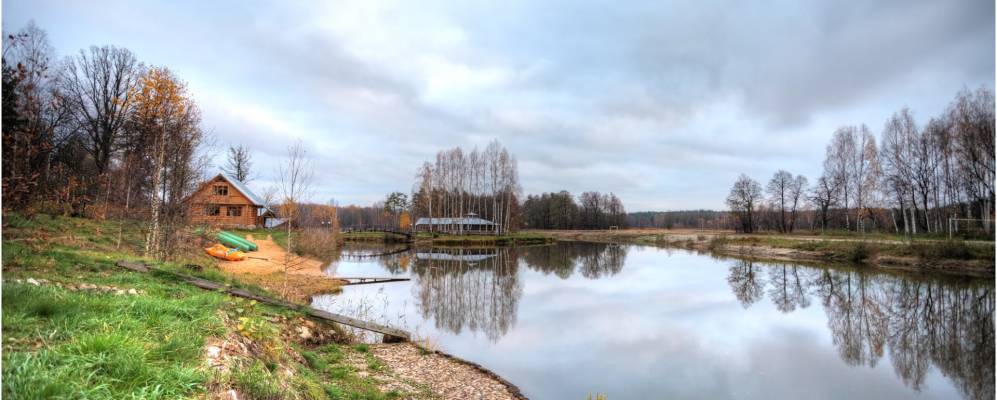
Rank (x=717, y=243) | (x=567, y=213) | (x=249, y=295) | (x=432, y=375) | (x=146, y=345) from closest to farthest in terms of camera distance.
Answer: (x=146, y=345), (x=432, y=375), (x=249, y=295), (x=717, y=243), (x=567, y=213)

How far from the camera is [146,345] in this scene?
4062 mm

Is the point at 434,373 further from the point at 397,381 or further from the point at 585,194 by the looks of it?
the point at 585,194

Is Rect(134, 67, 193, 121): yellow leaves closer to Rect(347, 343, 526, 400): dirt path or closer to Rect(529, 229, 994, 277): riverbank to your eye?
Rect(347, 343, 526, 400): dirt path

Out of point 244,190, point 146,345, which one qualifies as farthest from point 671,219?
point 146,345

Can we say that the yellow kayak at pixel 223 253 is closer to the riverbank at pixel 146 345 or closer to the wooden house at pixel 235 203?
the riverbank at pixel 146 345

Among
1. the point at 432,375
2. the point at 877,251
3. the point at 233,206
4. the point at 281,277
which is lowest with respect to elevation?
the point at 432,375

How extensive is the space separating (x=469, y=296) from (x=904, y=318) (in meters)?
15.8

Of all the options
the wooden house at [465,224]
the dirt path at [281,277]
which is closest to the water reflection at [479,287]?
the dirt path at [281,277]

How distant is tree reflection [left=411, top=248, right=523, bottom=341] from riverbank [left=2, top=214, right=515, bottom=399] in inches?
191

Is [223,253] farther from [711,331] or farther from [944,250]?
[944,250]

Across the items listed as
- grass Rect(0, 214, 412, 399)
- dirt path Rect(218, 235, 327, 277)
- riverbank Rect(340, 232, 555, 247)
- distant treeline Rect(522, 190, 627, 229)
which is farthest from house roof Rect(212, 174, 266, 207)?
distant treeline Rect(522, 190, 627, 229)

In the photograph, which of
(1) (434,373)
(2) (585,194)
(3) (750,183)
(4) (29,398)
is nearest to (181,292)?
(1) (434,373)

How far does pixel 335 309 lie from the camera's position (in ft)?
48.3

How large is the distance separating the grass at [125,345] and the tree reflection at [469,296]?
21.9 feet
